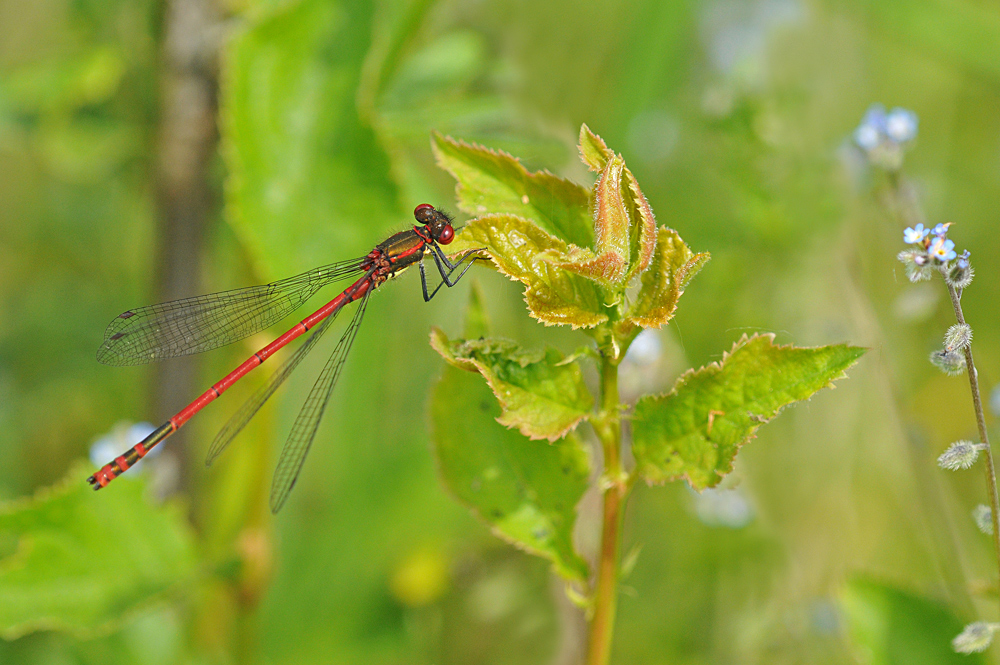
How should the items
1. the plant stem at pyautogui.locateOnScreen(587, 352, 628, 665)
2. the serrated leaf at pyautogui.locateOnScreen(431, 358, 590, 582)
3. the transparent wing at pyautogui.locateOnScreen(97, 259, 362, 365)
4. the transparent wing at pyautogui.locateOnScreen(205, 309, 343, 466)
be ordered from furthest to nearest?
the transparent wing at pyautogui.locateOnScreen(97, 259, 362, 365), the transparent wing at pyautogui.locateOnScreen(205, 309, 343, 466), the serrated leaf at pyautogui.locateOnScreen(431, 358, 590, 582), the plant stem at pyautogui.locateOnScreen(587, 352, 628, 665)

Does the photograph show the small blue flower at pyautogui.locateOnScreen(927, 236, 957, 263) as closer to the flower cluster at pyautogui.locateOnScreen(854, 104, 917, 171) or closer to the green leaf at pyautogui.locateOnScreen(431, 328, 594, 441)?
the green leaf at pyautogui.locateOnScreen(431, 328, 594, 441)

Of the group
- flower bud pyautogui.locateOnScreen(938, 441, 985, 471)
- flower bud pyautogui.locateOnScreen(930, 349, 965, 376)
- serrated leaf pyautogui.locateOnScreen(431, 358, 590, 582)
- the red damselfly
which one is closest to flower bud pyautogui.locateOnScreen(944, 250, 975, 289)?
flower bud pyautogui.locateOnScreen(930, 349, 965, 376)

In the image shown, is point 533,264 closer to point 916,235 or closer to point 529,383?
point 529,383

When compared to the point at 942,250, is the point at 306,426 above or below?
above

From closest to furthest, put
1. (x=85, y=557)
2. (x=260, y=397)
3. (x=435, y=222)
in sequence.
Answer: (x=85, y=557)
(x=260, y=397)
(x=435, y=222)

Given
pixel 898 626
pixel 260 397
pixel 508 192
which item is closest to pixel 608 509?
pixel 508 192

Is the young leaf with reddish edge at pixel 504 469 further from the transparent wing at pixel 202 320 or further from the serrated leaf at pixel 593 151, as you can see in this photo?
the transparent wing at pixel 202 320
